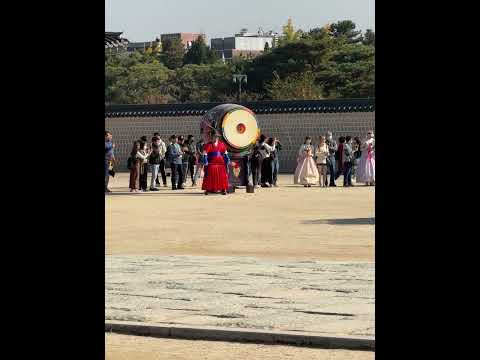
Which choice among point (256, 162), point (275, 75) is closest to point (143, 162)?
point (256, 162)

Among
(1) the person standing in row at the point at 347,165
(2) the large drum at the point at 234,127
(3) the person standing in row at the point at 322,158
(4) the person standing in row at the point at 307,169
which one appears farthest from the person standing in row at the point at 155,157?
(1) the person standing in row at the point at 347,165

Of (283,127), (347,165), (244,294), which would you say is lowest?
(244,294)

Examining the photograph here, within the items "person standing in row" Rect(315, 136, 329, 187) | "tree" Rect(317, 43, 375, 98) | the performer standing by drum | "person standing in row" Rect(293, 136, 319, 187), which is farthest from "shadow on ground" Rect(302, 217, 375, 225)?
"tree" Rect(317, 43, 375, 98)

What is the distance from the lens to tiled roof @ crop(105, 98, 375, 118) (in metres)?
41.4

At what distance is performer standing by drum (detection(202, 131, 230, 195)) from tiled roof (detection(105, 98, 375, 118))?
14261 millimetres

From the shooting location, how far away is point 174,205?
77.8 feet

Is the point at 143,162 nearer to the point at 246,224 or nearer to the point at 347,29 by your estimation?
the point at 246,224

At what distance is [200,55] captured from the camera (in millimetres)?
99688

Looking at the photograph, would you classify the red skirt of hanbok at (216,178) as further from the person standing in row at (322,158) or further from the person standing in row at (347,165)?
the person standing in row at (347,165)

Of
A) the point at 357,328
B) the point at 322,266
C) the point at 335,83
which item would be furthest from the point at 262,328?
the point at 335,83

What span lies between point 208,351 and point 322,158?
76.2 ft
